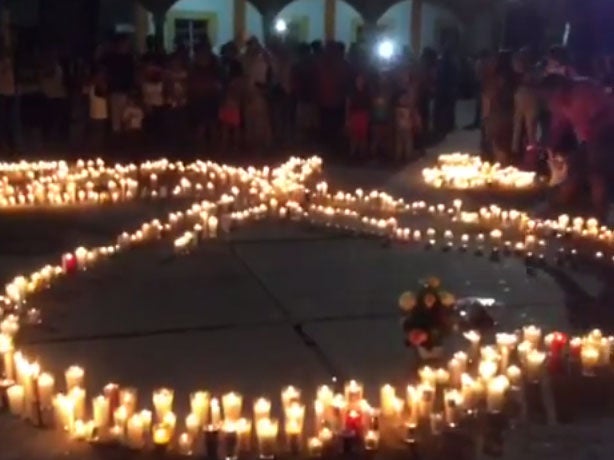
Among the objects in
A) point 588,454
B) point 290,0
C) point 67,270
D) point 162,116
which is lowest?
point 588,454

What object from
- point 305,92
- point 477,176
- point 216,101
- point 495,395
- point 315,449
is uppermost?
point 305,92

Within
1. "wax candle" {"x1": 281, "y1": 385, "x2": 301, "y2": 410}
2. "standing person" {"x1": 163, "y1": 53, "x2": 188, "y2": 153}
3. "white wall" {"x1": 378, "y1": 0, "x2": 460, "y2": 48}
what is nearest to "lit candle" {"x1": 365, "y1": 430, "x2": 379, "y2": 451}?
"wax candle" {"x1": 281, "y1": 385, "x2": 301, "y2": 410}

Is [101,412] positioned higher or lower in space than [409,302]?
lower

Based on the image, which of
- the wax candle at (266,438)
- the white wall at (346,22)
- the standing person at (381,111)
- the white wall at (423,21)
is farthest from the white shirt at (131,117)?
the white wall at (423,21)

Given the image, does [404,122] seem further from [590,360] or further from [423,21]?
[423,21]

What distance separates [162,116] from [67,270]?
660 centimetres

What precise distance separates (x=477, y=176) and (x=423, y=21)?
16244mm

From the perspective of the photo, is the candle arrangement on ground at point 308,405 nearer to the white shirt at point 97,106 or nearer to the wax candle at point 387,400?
the wax candle at point 387,400

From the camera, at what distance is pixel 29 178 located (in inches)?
462

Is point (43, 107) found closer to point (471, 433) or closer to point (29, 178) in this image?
point (29, 178)

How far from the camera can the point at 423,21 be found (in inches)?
1093

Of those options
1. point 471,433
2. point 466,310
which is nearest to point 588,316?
point 466,310

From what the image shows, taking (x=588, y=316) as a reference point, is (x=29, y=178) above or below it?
above

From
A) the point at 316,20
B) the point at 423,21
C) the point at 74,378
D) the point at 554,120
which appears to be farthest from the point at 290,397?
the point at 423,21
